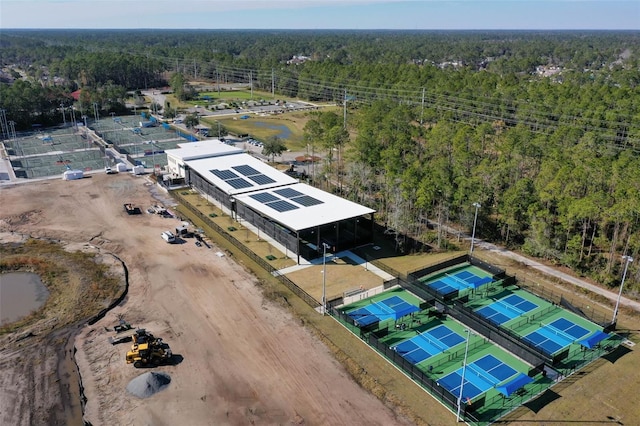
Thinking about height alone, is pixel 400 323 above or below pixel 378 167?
below

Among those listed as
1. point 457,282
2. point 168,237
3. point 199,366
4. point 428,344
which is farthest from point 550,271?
point 168,237

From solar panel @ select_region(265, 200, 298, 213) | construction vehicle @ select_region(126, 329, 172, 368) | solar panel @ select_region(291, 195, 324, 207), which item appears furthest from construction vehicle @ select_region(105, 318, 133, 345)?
solar panel @ select_region(291, 195, 324, 207)

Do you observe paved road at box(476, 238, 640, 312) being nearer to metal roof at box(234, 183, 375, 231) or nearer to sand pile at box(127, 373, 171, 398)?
metal roof at box(234, 183, 375, 231)

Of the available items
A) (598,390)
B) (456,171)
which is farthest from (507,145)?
(598,390)

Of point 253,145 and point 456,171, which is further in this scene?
point 253,145

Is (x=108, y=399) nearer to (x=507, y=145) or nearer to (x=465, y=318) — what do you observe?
(x=465, y=318)

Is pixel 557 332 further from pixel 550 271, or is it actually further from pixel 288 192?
pixel 288 192
